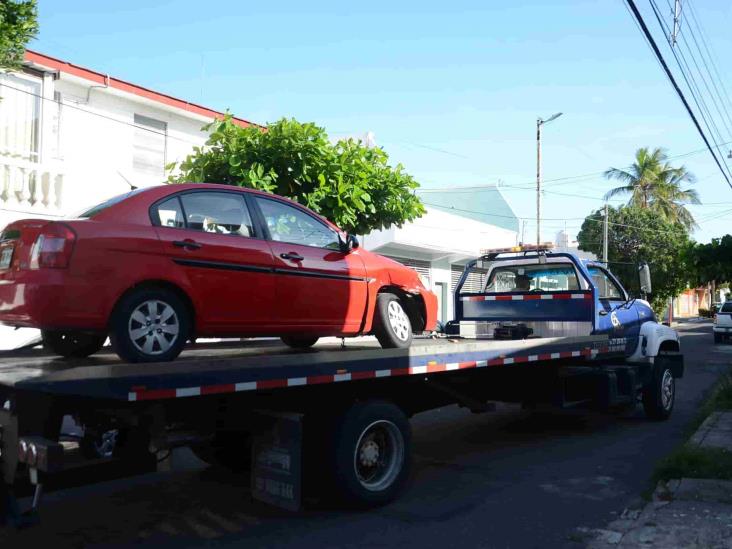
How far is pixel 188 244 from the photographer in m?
5.02

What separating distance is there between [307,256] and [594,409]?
15.9 ft

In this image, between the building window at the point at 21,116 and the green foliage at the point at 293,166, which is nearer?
the green foliage at the point at 293,166

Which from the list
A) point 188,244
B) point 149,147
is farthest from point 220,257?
point 149,147

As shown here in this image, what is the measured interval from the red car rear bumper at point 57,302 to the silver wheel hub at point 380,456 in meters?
2.25

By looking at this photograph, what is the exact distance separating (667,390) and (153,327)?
7732 millimetres

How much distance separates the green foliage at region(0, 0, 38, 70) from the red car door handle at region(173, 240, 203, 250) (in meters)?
3.96

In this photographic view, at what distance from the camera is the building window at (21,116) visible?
13328 millimetres

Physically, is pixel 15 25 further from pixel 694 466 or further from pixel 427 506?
pixel 694 466

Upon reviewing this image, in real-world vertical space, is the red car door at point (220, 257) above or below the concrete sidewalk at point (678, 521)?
above

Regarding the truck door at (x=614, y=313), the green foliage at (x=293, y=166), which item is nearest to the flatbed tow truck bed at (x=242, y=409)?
the truck door at (x=614, y=313)

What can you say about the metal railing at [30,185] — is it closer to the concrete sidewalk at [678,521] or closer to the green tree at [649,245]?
the concrete sidewalk at [678,521]

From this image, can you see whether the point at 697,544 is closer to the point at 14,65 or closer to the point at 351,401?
the point at 351,401

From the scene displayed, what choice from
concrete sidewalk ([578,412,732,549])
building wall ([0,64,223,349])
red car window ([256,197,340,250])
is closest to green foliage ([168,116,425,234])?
building wall ([0,64,223,349])

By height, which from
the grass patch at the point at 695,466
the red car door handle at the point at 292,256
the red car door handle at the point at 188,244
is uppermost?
the red car door handle at the point at 188,244
